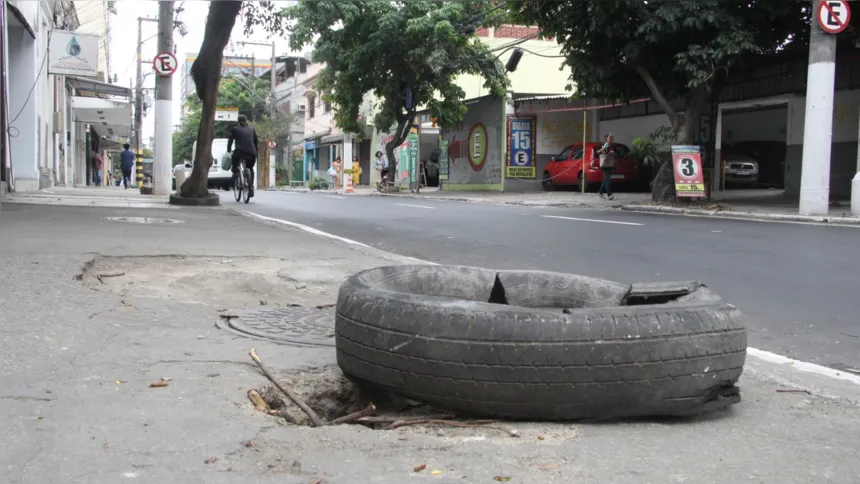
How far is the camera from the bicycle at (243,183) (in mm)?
15644

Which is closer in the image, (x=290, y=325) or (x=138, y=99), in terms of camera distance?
(x=290, y=325)

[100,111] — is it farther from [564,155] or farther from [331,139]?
[564,155]

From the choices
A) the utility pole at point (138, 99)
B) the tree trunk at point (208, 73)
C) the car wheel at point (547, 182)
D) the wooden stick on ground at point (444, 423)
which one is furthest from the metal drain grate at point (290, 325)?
the utility pole at point (138, 99)

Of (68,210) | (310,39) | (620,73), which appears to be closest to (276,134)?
(310,39)

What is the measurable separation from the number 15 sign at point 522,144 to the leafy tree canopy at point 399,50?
1.35 meters

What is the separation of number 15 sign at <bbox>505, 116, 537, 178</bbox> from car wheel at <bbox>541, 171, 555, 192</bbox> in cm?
90

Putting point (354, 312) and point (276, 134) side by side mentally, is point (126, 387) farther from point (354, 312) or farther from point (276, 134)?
point (276, 134)

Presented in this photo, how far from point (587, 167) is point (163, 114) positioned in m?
12.8

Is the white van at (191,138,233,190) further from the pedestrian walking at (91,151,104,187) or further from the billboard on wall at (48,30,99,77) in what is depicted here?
the pedestrian walking at (91,151,104,187)

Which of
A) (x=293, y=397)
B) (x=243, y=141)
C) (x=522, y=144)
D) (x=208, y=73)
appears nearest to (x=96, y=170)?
(x=522, y=144)

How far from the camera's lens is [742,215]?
13695 millimetres

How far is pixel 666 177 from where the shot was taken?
16891mm

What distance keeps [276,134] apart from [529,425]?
47.2 metres

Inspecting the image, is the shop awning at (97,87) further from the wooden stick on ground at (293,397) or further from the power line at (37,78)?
the wooden stick on ground at (293,397)
